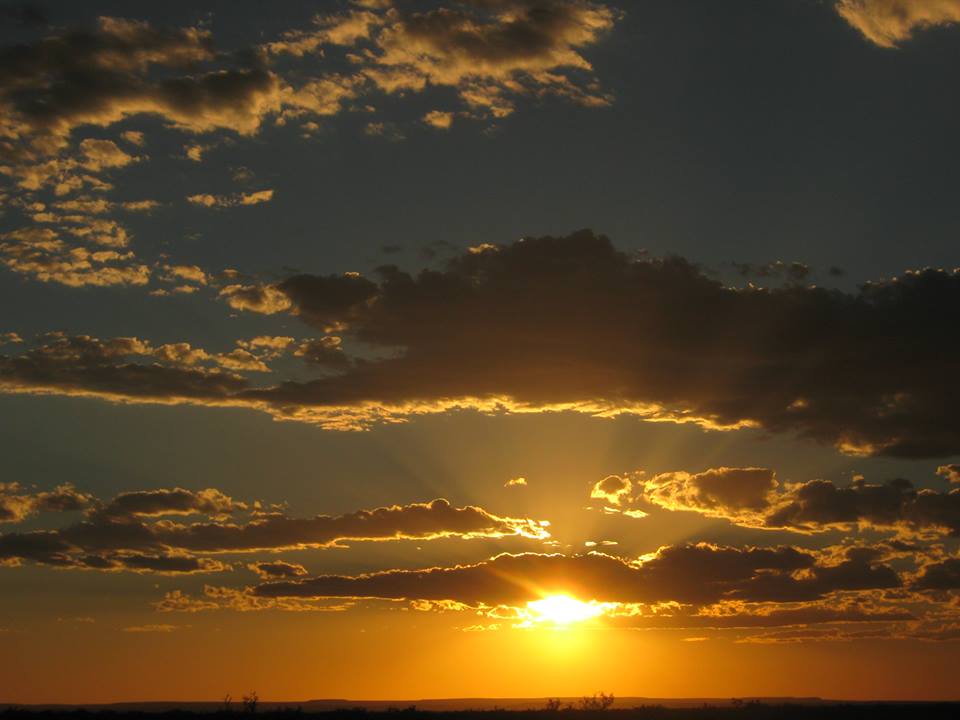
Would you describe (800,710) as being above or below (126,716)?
above

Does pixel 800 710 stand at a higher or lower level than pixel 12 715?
higher

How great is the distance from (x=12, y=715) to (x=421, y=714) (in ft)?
125

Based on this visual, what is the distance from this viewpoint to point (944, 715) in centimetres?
12538

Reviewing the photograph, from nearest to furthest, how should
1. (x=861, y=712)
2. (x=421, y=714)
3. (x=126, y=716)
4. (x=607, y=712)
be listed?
(x=126, y=716)
(x=421, y=714)
(x=607, y=712)
(x=861, y=712)

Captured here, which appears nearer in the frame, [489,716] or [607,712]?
[489,716]

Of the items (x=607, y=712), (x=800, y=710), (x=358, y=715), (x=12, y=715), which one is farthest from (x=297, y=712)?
(x=800, y=710)

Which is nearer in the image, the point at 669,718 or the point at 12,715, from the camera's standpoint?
the point at 12,715

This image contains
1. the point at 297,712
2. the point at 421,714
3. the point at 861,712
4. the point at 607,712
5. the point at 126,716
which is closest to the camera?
the point at 126,716

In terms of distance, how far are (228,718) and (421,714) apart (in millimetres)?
23703

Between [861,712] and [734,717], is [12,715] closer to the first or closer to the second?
[734,717]

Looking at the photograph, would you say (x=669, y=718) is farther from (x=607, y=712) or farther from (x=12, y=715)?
(x=12, y=715)

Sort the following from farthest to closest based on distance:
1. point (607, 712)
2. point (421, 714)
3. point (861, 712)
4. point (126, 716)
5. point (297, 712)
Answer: point (861, 712) → point (607, 712) → point (421, 714) → point (297, 712) → point (126, 716)

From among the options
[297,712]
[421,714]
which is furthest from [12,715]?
[421,714]

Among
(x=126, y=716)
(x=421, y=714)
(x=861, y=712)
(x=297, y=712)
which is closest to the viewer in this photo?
(x=126, y=716)
